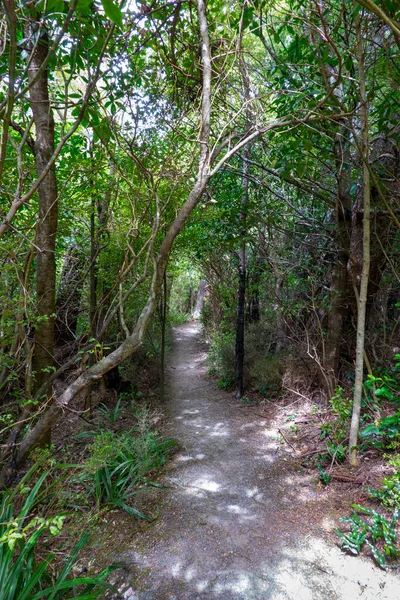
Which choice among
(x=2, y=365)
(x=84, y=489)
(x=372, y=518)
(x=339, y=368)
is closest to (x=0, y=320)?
(x=2, y=365)

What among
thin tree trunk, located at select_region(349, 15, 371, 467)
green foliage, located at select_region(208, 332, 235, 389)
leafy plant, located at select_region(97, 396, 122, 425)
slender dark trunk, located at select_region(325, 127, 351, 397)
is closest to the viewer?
thin tree trunk, located at select_region(349, 15, 371, 467)

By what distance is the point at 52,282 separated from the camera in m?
2.81

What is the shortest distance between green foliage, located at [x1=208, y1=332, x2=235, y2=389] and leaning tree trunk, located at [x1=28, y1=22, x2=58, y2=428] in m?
4.50

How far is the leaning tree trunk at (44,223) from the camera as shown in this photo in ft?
8.33

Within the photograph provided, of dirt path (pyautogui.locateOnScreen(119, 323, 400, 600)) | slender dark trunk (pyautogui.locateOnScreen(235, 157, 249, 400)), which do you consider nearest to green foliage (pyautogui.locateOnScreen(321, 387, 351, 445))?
dirt path (pyautogui.locateOnScreen(119, 323, 400, 600))

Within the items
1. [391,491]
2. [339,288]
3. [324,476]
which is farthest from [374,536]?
[339,288]

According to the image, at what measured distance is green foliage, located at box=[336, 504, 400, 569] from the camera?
2.22 metres

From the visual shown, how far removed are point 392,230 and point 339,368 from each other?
88.9 inches

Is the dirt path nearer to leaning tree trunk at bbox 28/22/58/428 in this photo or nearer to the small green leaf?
leaning tree trunk at bbox 28/22/58/428

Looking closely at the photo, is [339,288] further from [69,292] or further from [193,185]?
[69,292]

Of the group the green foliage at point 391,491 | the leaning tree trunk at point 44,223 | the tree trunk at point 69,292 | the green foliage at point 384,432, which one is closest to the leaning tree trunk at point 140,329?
the leaning tree trunk at point 44,223

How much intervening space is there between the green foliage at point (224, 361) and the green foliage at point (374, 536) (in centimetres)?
425

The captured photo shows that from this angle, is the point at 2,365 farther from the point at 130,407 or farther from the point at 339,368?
the point at 339,368

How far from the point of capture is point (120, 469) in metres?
3.39
